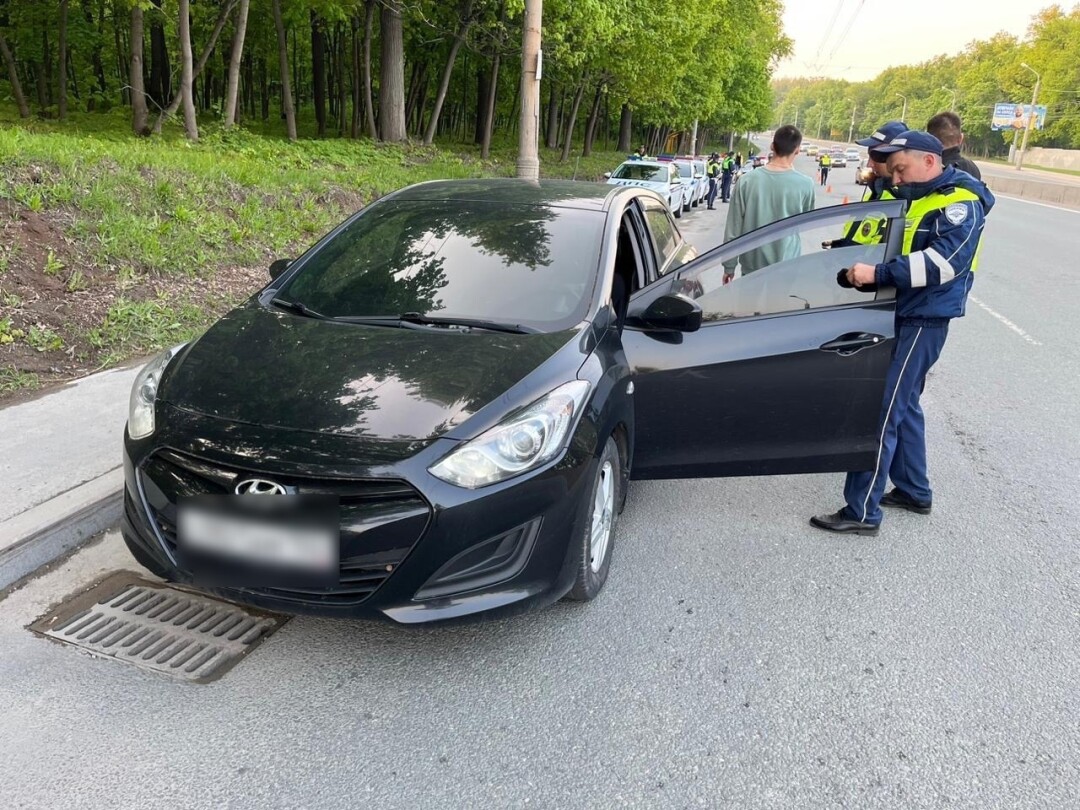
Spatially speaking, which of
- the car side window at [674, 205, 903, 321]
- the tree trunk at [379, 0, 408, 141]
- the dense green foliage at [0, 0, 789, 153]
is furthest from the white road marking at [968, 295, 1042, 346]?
the tree trunk at [379, 0, 408, 141]

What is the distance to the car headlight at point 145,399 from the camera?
2.88 metres

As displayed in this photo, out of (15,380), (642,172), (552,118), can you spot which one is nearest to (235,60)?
(642,172)

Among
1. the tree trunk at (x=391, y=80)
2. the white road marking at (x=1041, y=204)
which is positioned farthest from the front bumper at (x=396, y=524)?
the white road marking at (x=1041, y=204)

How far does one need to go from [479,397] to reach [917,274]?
6.64 ft

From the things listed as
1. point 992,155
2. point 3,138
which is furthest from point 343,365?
point 992,155

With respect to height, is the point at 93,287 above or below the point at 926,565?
above

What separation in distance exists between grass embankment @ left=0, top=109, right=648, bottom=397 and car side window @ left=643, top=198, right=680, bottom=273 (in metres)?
3.79

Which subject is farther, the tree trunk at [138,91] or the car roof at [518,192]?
the tree trunk at [138,91]

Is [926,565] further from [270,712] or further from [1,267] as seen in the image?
[1,267]

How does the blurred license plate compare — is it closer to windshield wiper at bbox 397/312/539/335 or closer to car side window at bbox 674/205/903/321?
windshield wiper at bbox 397/312/539/335

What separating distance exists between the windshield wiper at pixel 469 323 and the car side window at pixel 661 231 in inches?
59.7

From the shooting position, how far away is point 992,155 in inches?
4144

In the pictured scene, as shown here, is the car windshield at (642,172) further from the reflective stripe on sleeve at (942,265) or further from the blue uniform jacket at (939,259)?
the reflective stripe on sleeve at (942,265)

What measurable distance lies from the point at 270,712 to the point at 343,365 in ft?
4.02
